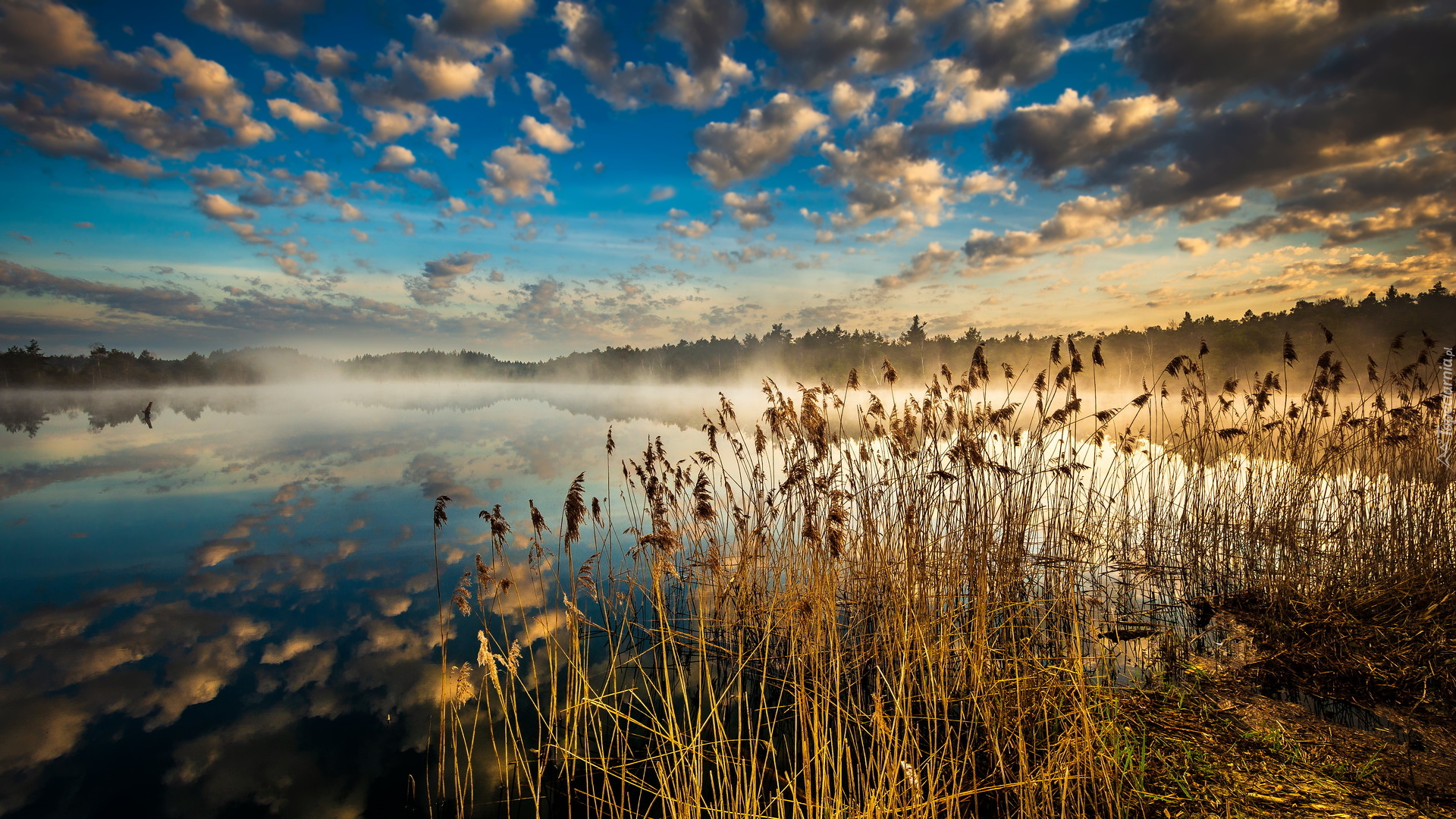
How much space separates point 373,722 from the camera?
4.76 meters

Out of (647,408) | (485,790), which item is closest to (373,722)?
(485,790)

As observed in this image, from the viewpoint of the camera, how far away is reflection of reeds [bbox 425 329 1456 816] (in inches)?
126

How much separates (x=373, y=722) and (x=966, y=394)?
23.8ft

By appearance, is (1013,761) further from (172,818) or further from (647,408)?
(647,408)

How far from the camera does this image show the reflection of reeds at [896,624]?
321 cm

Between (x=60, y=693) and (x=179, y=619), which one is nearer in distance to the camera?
(x=60, y=693)

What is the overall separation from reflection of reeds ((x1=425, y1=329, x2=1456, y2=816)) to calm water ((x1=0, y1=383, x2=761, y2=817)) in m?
1.01

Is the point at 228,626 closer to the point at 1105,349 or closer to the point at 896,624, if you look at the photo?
the point at 896,624

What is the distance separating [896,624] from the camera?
4.00 m

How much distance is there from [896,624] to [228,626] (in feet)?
27.0

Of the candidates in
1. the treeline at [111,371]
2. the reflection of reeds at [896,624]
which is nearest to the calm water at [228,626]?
the reflection of reeds at [896,624]

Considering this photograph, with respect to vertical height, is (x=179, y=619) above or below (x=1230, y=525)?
below

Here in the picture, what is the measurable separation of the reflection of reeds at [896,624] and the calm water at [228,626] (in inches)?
39.8

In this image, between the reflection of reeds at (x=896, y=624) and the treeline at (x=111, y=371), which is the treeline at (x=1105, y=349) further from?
the treeline at (x=111, y=371)
